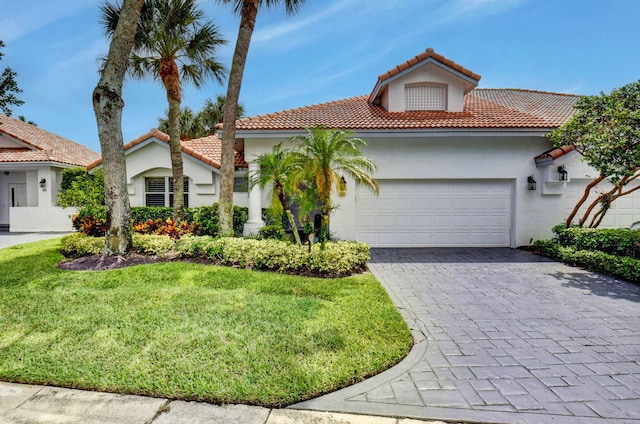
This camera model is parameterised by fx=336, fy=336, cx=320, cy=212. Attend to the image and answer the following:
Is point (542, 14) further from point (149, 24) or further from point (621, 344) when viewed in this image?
point (149, 24)

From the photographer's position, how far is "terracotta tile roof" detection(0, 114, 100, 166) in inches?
733

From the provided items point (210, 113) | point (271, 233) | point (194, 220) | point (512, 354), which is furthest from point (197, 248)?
point (210, 113)

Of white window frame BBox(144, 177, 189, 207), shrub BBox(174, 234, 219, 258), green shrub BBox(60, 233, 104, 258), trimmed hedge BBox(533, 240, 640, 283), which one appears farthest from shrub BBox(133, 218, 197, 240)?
trimmed hedge BBox(533, 240, 640, 283)

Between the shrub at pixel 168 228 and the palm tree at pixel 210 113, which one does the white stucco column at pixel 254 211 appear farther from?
the palm tree at pixel 210 113

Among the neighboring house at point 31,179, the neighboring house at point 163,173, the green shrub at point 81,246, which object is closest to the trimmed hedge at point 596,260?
the neighboring house at point 163,173

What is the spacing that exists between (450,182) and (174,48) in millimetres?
11249

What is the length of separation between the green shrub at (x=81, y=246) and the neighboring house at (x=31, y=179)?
8701mm

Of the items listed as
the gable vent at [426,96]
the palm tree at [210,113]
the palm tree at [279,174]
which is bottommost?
the palm tree at [279,174]

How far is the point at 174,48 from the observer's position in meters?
12.3

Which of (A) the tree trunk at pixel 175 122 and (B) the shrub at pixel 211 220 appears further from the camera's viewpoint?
(A) the tree trunk at pixel 175 122

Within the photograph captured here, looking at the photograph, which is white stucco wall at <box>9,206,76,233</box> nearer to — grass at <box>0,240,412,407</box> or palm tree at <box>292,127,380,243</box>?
grass at <box>0,240,412,407</box>

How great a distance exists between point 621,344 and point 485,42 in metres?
10.9

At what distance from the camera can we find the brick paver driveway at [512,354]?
3.18m

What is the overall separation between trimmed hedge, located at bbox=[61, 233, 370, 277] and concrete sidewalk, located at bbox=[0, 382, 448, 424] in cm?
495
